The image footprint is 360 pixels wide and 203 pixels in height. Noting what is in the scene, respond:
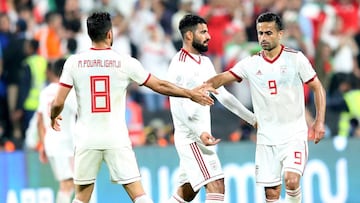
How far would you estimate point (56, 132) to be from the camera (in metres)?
16.7

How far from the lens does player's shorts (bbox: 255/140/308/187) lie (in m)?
14.1

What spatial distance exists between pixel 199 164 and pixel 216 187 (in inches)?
12.4

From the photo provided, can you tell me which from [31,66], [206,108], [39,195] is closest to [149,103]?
[31,66]

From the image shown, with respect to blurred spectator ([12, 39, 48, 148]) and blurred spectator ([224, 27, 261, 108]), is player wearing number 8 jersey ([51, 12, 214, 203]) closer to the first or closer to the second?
blurred spectator ([12, 39, 48, 148])

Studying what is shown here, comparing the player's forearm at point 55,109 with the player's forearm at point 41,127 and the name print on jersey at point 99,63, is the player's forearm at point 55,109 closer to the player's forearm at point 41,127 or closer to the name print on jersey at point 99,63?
the name print on jersey at point 99,63

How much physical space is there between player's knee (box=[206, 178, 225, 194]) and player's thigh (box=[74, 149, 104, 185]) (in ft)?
4.97

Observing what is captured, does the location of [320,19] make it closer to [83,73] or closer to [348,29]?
[348,29]

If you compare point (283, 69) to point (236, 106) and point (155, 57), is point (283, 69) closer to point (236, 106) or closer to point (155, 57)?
point (236, 106)

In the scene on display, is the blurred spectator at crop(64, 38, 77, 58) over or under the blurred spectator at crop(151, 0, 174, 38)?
under

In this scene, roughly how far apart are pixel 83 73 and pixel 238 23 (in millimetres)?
9602

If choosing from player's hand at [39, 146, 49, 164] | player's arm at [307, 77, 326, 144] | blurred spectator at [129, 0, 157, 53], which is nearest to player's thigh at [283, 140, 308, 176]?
player's arm at [307, 77, 326, 144]

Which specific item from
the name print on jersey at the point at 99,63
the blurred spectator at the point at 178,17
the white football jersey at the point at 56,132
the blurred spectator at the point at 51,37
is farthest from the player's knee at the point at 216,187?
the blurred spectator at the point at 178,17

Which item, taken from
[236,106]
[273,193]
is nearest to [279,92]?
[236,106]

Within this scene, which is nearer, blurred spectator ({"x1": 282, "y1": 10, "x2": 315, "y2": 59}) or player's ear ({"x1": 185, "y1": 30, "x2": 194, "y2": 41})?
player's ear ({"x1": 185, "y1": 30, "x2": 194, "y2": 41})
